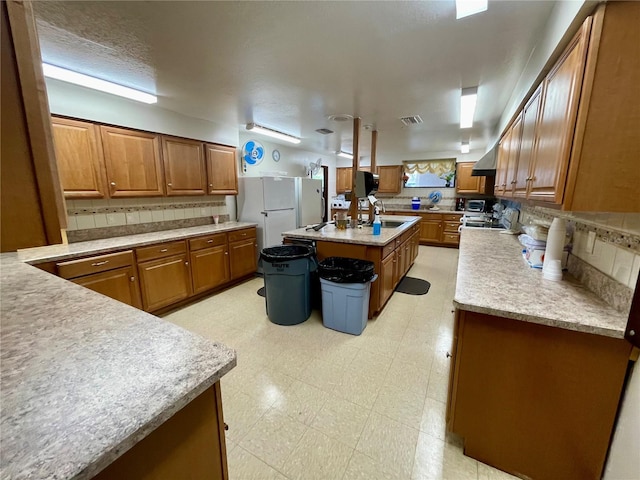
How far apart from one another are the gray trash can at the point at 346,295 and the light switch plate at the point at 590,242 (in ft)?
4.69

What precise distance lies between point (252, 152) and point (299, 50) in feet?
9.66

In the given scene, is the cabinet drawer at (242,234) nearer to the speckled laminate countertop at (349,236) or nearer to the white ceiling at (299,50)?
the speckled laminate countertop at (349,236)

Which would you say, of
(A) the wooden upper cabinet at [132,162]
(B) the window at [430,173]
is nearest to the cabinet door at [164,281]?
(A) the wooden upper cabinet at [132,162]

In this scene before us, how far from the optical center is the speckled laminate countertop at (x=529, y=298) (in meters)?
1.05

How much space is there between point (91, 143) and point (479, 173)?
5.03m

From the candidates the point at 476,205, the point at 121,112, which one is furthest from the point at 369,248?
the point at 476,205

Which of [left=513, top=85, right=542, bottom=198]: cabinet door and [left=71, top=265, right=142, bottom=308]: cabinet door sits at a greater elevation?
[left=513, top=85, right=542, bottom=198]: cabinet door

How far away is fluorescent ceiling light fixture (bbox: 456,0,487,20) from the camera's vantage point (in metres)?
1.42

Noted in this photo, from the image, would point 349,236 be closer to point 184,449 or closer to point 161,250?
point 161,250

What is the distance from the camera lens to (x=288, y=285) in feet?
8.58

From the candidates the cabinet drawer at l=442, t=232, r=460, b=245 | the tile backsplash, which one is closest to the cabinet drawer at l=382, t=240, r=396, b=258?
the tile backsplash

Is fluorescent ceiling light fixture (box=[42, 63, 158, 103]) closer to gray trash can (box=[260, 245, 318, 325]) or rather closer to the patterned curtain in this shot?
gray trash can (box=[260, 245, 318, 325])

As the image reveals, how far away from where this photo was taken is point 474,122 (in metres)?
3.90

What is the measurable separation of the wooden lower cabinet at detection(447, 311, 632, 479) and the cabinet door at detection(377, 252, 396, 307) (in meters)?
1.47
